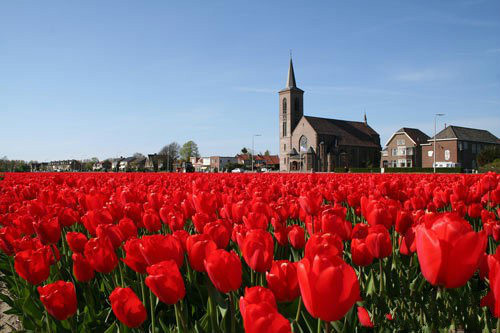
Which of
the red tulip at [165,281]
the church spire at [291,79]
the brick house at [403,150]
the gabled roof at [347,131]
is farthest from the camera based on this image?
the church spire at [291,79]

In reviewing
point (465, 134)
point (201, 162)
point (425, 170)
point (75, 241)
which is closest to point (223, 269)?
point (75, 241)

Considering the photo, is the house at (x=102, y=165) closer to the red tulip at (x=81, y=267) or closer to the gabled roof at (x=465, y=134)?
the gabled roof at (x=465, y=134)

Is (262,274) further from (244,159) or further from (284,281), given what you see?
(244,159)

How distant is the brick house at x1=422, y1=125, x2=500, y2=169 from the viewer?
214 ft

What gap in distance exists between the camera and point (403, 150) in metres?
74.4

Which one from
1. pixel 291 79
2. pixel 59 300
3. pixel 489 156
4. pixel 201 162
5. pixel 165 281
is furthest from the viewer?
pixel 201 162

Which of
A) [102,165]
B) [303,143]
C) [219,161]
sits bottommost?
[102,165]

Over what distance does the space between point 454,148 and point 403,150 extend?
10.5 meters

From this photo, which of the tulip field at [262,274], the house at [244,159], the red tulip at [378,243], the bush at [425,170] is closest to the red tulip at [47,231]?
the tulip field at [262,274]

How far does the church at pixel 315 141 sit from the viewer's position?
78.9 meters

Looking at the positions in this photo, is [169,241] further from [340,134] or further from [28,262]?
[340,134]

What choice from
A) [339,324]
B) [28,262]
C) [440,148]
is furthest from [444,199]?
[440,148]

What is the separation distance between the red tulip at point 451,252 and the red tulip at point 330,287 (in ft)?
1.01

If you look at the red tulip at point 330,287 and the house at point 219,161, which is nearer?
the red tulip at point 330,287
